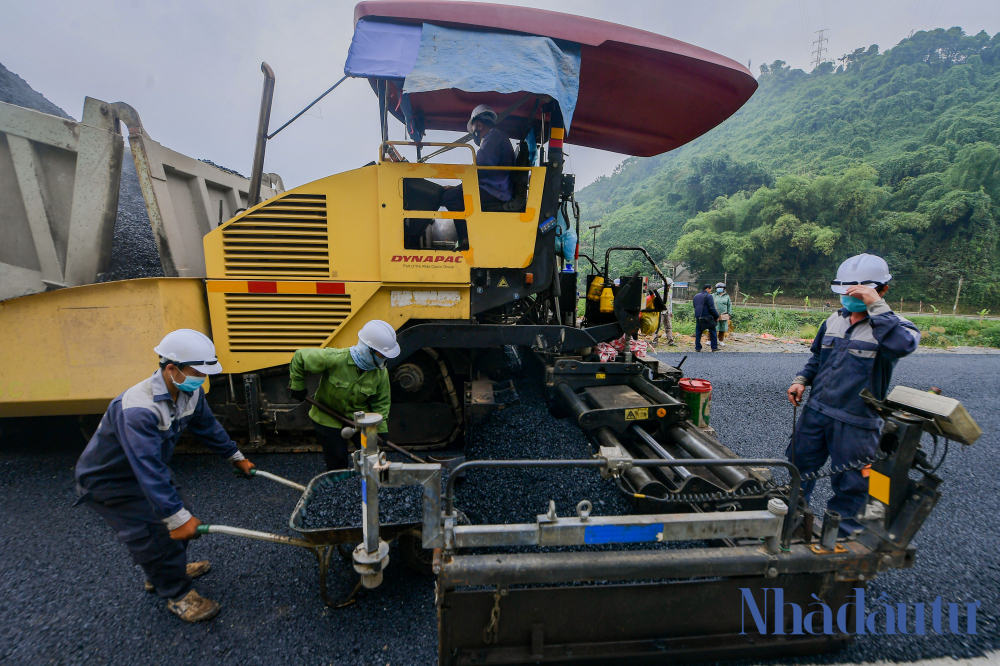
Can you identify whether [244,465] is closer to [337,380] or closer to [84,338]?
[337,380]

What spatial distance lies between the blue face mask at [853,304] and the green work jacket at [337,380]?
9.79 ft

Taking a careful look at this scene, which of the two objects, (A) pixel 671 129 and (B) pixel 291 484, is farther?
(A) pixel 671 129

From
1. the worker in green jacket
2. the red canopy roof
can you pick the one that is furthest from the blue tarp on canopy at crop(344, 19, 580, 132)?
the worker in green jacket

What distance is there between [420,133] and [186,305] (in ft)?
9.52

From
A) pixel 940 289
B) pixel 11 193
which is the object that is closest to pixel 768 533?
pixel 11 193

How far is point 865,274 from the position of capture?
245 cm

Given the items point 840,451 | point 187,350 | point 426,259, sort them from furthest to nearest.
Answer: point 426,259 < point 840,451 < point 187,350

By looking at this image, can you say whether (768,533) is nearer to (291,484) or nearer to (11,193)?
(291,484)

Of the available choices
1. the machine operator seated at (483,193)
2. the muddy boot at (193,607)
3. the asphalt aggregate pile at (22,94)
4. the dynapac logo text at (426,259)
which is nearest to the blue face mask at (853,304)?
the machine operator seated at (483,193)

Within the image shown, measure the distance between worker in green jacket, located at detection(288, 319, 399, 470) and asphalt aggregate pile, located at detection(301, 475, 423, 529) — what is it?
43cm

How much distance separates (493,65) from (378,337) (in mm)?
1880

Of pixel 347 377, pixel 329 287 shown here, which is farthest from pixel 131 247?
pixel 347 377

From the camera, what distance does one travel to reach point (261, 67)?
3143mm

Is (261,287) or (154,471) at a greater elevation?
(261,287)
